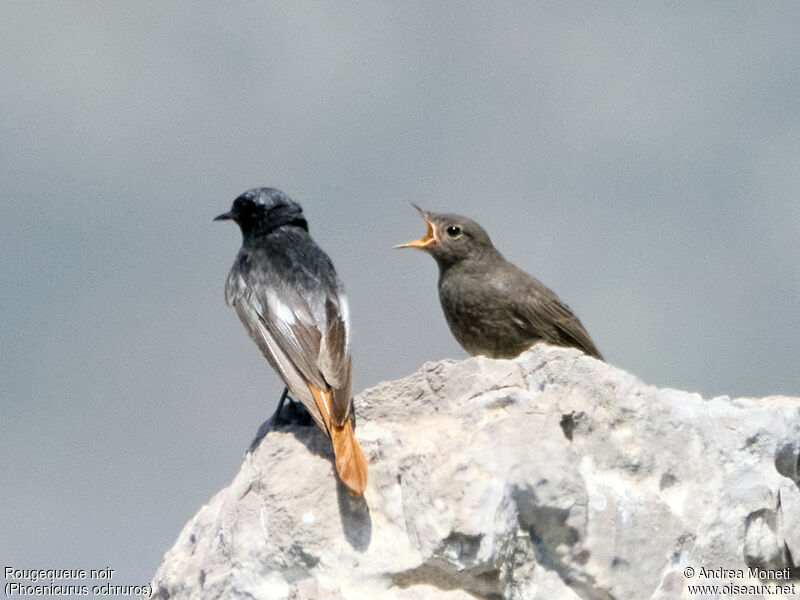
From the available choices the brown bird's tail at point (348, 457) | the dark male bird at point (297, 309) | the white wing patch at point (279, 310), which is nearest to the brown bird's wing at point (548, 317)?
the dark male bird at point (297, 309)

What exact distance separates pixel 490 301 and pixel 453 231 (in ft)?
2.45

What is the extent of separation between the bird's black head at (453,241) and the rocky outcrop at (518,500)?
2.93 meters

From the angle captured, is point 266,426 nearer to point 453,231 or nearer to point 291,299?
point 291,299

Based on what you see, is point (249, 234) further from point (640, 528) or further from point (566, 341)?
point (640, 528)

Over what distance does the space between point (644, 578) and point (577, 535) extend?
1.24ft

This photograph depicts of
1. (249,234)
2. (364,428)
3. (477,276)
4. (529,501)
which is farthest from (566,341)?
(529,501)

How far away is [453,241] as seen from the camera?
900 centimetres

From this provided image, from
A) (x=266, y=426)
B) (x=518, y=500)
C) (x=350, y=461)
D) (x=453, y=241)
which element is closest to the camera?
(x=518, y=500)

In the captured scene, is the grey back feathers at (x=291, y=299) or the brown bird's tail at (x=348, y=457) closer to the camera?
the brown bird's tail at (x=348, y=457)

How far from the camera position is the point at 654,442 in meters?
5.66

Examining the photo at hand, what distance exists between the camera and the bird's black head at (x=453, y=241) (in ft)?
29.4

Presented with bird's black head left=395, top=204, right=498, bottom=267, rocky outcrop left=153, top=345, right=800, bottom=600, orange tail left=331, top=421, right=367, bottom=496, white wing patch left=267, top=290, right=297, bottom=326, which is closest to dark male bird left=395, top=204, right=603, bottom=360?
bird's black head left=395, top=204, right=498, bottom=267

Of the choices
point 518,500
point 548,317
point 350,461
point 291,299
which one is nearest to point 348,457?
point 350,461

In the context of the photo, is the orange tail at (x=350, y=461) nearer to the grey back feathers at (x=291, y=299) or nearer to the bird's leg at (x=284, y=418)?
the grey back feathers at (x=291, y=299)
